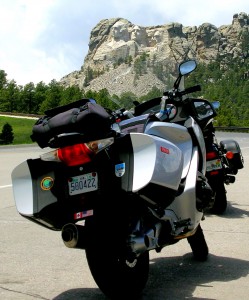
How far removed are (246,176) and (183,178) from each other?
8.00m

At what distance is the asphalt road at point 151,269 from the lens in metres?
4.25

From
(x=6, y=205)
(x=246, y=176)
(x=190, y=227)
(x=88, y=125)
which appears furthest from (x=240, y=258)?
(x=246, y=176)

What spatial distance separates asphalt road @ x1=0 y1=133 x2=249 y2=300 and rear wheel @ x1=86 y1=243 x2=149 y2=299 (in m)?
0.28

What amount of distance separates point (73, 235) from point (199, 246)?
1.80 m

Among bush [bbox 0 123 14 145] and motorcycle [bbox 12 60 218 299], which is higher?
motorcycle [bbox 12 60 218 299]

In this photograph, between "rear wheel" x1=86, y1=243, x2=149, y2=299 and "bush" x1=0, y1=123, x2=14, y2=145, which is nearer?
"rear wheel" x1=86, y1=243, x2=149, y2=299

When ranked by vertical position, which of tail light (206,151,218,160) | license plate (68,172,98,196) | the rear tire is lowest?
the rear tire

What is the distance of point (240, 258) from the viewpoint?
5.22 metres

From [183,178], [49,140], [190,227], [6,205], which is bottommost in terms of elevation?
[6,205]

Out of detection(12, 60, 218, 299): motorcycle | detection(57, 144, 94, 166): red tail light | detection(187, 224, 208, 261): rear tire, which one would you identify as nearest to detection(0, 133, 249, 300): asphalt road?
detection(187, 224, 208, 261): rear tire

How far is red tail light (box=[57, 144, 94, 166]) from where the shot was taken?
142 inches

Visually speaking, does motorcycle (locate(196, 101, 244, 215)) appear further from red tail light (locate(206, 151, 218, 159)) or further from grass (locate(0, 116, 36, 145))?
grass (locate(0, 116, 36, 145))

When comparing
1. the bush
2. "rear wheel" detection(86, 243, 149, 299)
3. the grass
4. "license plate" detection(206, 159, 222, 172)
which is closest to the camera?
"rear wheel" detection(86, 243, 149, 299)

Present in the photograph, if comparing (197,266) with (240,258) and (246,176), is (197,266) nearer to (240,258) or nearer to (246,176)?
(240,258)
